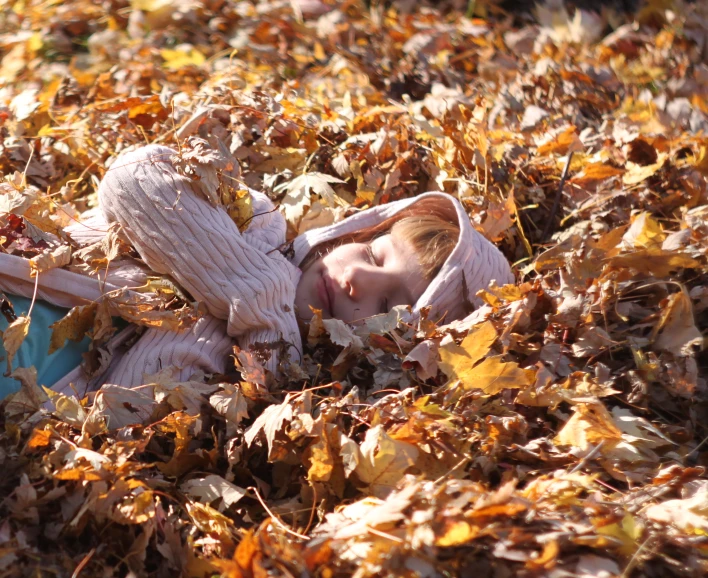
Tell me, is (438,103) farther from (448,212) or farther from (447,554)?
(447,554)

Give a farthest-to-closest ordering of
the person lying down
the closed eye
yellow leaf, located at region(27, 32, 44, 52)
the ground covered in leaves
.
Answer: yellow leaf, located at region(27, 32, 44, 52) → the closed eye → the person lying down → the ground covered in leaves

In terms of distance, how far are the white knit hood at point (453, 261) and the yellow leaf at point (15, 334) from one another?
1.05 meters

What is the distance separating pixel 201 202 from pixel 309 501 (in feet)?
3.33

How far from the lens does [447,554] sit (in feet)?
4.80

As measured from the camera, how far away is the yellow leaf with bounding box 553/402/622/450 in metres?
1.92

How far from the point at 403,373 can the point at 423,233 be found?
2.25ft

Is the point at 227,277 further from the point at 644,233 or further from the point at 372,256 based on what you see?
the point at 644,233

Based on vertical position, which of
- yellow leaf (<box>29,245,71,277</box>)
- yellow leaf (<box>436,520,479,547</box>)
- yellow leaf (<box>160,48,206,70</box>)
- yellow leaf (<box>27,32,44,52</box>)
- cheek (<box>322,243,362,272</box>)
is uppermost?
yellow leaf (<box>27,32,44,52</box>)

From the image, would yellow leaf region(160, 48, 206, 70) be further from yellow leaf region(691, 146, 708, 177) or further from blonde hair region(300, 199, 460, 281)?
yellow leaf region(691, 146, 708, 177)

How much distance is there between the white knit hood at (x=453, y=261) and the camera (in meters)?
2.64

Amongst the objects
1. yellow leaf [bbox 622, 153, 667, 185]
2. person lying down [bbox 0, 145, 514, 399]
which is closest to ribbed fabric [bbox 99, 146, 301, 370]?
person lying down [bbox 0, 145, 514, 399]

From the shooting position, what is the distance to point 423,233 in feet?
9.05

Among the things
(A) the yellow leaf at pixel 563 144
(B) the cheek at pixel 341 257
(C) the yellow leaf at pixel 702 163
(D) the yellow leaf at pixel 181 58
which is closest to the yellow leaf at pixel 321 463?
(B) the cheek at pixel 341 257

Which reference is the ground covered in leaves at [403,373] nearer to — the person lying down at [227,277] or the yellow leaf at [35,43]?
the person lying down at [227,277]
